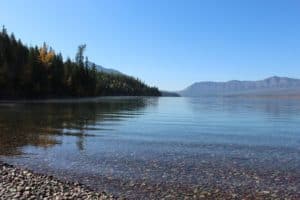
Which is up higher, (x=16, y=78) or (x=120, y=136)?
(x=16, y=78)

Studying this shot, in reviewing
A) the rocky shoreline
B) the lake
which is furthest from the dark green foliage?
the rocky shoreline

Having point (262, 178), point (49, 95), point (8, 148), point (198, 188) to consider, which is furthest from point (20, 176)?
point (49, 95)

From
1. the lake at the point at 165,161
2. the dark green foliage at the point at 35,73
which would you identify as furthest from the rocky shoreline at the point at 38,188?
the dark green foliage at the point at 35,73

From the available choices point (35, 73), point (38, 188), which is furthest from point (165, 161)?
point (35, 73)

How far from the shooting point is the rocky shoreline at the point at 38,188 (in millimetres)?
14148

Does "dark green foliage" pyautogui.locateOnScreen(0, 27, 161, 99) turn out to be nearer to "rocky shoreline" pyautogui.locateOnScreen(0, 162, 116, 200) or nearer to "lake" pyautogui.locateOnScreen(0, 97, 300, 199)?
"lake" pyautogui.locateOnScreen(0, 97, 300, 199)

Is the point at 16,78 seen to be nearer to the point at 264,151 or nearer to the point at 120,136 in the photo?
the point at 120,136

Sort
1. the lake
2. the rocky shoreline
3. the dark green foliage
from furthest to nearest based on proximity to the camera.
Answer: the dark green foliage
the lake
the rocky shoreline

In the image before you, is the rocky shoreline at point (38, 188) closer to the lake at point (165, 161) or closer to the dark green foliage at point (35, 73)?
the lake at point (165, 161)

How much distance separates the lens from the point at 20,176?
56.5 ft

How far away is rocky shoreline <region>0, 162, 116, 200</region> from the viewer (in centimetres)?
1415

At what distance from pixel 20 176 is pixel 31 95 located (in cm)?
11388

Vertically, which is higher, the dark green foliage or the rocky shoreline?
the dark green foliage

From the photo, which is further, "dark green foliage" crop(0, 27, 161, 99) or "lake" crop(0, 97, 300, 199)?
"dark green foliage" crop(0, 27, 161, 99)
